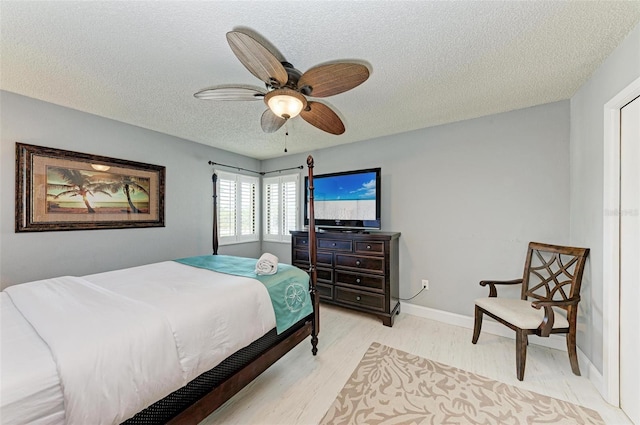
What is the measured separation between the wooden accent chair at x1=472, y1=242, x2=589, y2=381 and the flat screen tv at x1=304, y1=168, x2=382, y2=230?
160 centimetres

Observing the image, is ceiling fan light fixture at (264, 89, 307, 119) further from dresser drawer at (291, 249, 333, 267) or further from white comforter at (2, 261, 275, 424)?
dresser drawer at (291, 249, 333, 267)

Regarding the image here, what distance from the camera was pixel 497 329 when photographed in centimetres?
280

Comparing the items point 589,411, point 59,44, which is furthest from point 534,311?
point 59,44

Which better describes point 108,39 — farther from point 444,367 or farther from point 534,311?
point 534,311

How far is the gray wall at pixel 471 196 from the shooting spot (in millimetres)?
2582

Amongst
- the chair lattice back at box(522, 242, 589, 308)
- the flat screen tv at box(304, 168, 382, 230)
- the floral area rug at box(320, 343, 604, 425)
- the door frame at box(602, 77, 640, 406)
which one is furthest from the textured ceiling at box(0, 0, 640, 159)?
the floral area rug at box(320, 343, 604, 425)

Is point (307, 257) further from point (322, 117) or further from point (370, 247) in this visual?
point (322, 117)

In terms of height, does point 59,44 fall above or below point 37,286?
above

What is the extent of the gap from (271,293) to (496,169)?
2.82m

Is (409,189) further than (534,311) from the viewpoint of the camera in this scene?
Yes

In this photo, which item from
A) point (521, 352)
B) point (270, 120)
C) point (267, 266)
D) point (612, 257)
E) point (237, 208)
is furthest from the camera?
point (237, 208)

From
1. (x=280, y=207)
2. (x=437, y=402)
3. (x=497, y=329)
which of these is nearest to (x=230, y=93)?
(x=437, y=402)

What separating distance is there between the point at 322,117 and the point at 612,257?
2399 mm

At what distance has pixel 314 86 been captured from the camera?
1660mm
